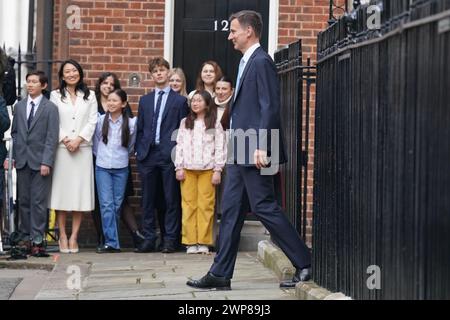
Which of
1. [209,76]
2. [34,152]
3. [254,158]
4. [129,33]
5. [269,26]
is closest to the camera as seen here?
[254,158]

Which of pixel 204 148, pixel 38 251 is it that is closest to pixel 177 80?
pixel 204 148

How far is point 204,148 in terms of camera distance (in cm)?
1187

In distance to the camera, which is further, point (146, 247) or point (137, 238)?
point (137, 238)

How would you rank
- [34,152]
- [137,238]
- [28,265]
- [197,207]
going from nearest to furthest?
[28,265], [34,152], [197,207], [137,238]

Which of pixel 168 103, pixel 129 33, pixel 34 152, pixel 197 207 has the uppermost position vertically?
pixel 129 33

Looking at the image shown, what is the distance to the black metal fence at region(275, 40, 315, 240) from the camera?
30.0ft

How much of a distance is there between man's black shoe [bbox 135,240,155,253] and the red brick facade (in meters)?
0.92

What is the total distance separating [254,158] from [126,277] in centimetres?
214

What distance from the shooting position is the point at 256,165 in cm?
812

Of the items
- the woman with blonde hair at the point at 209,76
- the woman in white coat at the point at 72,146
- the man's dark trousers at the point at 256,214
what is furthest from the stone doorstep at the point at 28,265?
the man's dark trousers at the point at 256,214

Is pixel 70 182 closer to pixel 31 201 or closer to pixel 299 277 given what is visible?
pixel 31 201

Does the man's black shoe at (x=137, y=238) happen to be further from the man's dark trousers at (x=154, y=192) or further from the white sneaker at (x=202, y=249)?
the white sneaker at (x=202, y=249)

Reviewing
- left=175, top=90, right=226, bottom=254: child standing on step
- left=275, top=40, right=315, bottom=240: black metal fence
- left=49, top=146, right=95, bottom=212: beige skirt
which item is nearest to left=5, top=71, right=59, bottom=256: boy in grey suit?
left=49, top=146, right=95, bottom=212: beige skirt

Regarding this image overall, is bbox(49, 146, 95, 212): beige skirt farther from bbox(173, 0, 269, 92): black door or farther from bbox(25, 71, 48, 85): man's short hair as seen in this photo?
bbox(173, 0, 269, 92): black door
